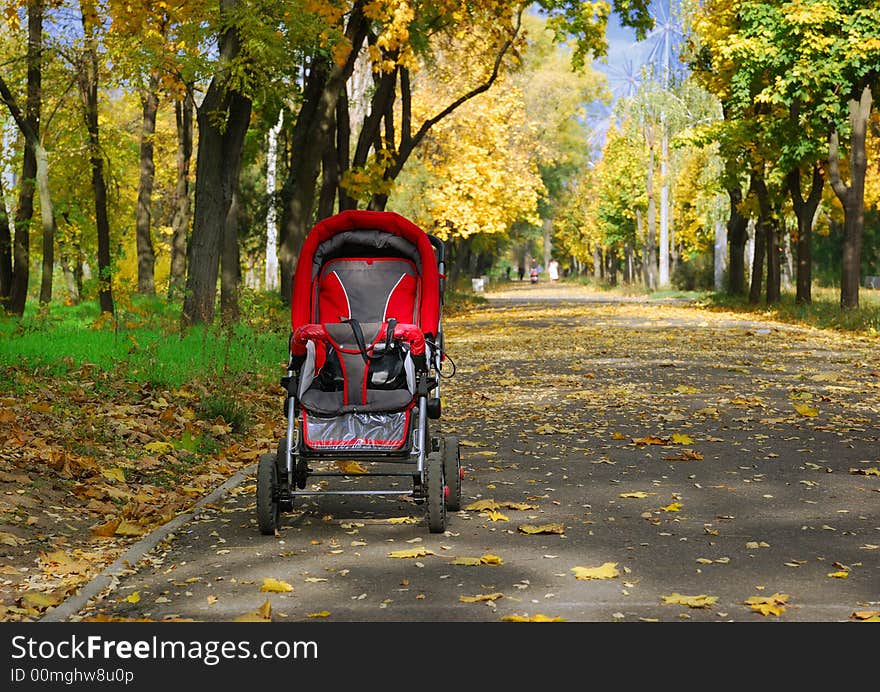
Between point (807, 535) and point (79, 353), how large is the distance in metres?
9.23

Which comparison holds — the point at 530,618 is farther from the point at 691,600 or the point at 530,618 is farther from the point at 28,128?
the point at 28,128

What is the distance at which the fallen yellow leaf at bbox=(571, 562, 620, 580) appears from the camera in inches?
250

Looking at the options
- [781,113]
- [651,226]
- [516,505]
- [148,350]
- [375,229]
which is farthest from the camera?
[651,226]

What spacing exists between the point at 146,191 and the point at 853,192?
1671cm

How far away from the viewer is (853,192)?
2880 centimetres

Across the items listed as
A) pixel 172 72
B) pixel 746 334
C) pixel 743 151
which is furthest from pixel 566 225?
pixel 172 72

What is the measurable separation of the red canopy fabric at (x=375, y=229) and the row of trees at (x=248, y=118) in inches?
259

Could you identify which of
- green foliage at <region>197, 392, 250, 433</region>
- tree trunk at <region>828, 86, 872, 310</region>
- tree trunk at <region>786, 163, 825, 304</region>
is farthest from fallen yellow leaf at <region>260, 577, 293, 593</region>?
tree trunk at <region>786, 163, 825, 304</region>

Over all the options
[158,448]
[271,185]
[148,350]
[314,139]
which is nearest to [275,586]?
[158,448]

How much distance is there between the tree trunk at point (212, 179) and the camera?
58.6 feet

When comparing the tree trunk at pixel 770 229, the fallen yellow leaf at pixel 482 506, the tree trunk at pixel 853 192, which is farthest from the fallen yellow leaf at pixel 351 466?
the tree trunk at pixel 770 229

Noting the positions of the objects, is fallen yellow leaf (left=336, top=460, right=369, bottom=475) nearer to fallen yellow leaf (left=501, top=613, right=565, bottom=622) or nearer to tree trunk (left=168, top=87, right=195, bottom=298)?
fallen yellow leaf (left=501, top=613, right=565, bottom=622)

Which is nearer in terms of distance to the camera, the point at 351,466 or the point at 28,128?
the point at 351,466
